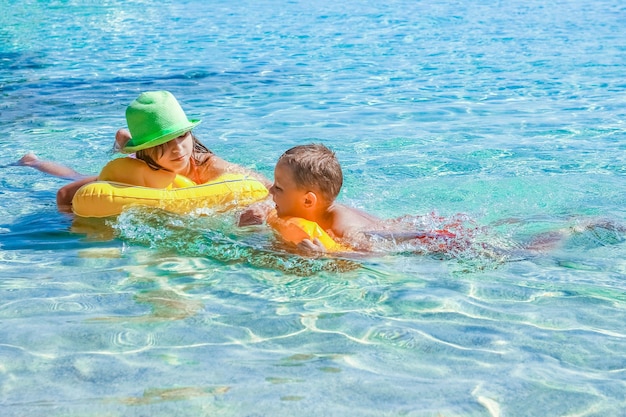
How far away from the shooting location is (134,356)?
297cm

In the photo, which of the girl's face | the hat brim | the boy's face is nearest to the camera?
Answer: the boy's face

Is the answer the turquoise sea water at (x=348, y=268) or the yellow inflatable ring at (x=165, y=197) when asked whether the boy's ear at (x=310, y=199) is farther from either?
the yellow inflatable ring at (x=165, y=197)

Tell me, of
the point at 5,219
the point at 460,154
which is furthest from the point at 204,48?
the point at 5,219

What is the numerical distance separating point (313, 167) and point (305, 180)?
0.30 ft

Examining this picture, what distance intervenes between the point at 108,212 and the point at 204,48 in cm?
902

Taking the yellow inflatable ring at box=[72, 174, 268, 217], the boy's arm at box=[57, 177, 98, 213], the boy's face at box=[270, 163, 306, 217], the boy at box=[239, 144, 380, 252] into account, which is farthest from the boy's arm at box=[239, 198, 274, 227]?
the boy's arm at box=[57, 177, 98, 213]

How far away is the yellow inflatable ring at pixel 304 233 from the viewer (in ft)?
14.2

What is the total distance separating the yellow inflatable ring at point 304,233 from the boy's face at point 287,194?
0.09 meters

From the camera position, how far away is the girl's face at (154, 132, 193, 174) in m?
4.98

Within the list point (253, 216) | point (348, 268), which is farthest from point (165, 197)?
point (348, 268)

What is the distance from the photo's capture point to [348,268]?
412cm

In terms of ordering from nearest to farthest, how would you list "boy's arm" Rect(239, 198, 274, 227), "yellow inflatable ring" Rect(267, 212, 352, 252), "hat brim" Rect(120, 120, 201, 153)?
"yellow inflatable ring" Rect(267, 212, 352, 252) → "boy's arm" Rect(239, 198, 274, 227) → "hat brim" Rect(120, 120, 201, 153)

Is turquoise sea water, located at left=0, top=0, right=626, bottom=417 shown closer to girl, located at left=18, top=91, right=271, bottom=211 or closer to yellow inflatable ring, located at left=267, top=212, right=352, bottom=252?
yellow inflatable ring, located at left=267, top=212, right=352, bottom=252

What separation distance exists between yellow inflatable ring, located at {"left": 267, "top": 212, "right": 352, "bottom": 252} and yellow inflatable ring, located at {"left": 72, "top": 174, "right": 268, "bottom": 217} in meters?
0.64
